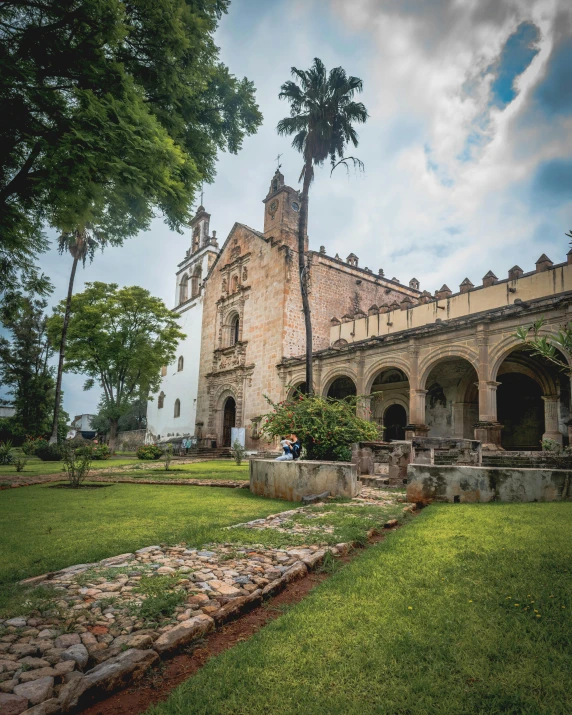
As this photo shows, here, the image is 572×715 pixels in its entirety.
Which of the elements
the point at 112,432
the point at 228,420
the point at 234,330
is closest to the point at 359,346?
the point at 234,330

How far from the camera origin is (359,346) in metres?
18.8

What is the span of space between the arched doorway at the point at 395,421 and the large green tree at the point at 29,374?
980 inches

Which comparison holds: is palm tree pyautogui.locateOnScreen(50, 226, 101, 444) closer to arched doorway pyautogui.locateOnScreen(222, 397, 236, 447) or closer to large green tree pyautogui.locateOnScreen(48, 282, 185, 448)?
large green tree pyautogui.locateOnScreen(48, 282, 185, 448)

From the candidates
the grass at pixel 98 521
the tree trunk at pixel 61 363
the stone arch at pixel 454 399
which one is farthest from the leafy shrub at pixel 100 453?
the stone arch at pixel 454 399

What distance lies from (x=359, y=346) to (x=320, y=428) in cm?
1041

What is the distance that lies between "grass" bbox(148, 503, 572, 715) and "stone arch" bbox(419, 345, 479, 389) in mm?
12202

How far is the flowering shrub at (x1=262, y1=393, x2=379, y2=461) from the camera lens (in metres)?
8.92

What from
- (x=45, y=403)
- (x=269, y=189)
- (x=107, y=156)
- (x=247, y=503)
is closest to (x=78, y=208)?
(x=107, y=156)

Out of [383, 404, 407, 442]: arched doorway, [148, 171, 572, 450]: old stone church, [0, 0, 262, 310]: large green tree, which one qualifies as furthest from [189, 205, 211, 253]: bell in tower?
[0, 0, 262, 310]: large green tree

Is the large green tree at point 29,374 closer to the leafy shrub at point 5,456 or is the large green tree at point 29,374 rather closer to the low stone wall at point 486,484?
the leafy shrub at point 5,456

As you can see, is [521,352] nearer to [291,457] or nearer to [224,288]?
[291,457]

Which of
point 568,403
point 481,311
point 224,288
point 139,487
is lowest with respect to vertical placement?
point 139,487

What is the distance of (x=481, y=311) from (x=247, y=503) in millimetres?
13683

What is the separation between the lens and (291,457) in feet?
29.8
